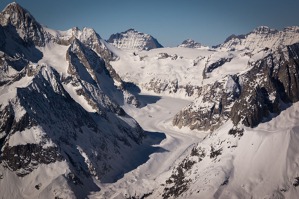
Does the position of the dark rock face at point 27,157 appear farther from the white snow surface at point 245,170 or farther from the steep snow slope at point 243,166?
the steep snow slope at point 243,166

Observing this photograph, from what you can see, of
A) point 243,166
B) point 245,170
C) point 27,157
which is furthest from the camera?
point 27,157

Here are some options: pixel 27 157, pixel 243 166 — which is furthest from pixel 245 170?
pixel 27 157

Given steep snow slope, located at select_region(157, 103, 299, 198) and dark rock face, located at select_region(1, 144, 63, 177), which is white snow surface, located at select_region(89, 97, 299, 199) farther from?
dark rock face, located at select_region(1, 144, 63, 177)

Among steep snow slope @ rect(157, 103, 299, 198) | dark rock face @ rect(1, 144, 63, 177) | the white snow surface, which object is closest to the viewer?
steep snow slope @ rect(157, 103, 299, 198)

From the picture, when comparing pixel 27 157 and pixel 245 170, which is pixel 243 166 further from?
pixel 27 157

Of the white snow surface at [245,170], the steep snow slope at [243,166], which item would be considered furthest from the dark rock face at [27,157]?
the steep snow slope at [243,166]

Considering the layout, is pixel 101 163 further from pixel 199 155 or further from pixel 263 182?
pixel 263 182

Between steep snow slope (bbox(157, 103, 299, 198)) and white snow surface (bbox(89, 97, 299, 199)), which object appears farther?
white snow surface (bbox(89, 97, 299, 199))

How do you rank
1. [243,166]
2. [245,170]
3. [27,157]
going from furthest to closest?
1. [27,157]
2. [243,166]
3. [245,170]

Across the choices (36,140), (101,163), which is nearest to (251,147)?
(101,163)

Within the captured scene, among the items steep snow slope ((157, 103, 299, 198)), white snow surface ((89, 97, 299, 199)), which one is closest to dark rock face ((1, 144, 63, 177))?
white snow surface ((89, 97, 299, 199))

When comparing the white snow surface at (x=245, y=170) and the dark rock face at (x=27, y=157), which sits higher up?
the dark rock face at (x=27, y=157)
